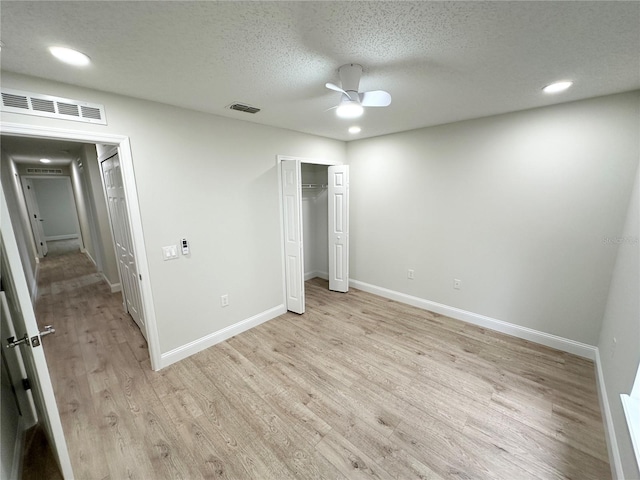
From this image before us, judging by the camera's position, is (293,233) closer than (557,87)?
No

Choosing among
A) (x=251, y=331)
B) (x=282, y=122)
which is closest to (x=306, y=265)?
(x=251, y=331)

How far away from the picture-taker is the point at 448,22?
4.09 ft

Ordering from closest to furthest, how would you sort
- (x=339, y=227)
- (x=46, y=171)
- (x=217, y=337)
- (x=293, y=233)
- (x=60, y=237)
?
(x=217, y=337) → (x=293, y=233) → (x=339, y=227) → (x=46, y=171) → (x=60, y=237)

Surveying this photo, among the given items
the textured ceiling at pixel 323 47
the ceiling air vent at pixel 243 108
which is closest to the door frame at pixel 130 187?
the textured ceiling at pixel 323 47

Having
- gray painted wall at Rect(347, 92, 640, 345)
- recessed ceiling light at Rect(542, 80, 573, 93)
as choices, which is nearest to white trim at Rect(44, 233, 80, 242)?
gray painted wall at Rect(347, 92, 640, 345)

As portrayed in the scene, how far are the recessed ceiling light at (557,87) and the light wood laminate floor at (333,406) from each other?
251 centimetres

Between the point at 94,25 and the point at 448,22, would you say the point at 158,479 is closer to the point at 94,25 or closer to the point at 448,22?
the point at 94,25

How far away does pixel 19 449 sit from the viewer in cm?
165

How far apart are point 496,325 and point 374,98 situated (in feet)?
9.83

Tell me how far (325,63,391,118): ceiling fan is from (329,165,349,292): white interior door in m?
2.11

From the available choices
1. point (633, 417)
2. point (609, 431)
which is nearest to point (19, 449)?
point (633, 417)

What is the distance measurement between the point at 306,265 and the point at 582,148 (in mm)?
4052

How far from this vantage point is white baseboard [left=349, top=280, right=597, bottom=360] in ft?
8.59

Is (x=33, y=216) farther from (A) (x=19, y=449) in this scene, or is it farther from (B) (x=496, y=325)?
(B) (x=496, y=325)
